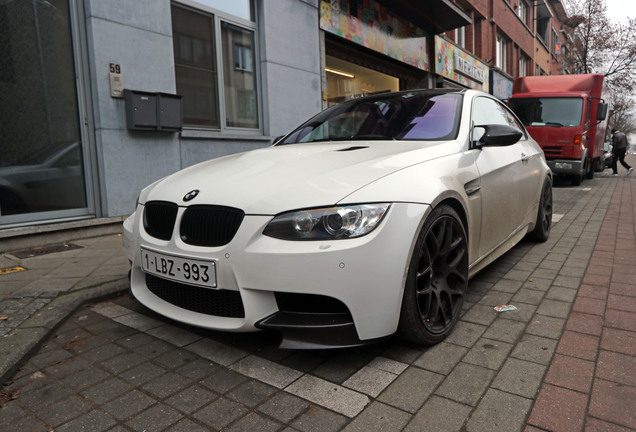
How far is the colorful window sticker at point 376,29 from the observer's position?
958cm

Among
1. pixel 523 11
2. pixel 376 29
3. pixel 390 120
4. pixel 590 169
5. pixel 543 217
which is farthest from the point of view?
pixel 523 11

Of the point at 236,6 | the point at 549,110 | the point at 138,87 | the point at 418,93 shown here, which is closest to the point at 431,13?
the point at 549,110

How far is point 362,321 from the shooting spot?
2.10 m

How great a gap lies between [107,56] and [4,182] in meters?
1.86

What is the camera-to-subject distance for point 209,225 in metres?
2.31

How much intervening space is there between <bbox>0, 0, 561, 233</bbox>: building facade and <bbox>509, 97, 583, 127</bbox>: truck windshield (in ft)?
17.3

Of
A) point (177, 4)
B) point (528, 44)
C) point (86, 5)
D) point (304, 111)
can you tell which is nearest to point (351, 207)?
point (86, 5)

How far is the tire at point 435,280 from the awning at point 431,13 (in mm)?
10170

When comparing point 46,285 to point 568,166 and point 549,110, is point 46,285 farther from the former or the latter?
point 549,110

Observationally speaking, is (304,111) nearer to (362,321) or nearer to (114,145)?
(114,145)

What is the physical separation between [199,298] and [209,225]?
0.40 meters

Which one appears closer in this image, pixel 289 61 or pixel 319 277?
pixel 319 277

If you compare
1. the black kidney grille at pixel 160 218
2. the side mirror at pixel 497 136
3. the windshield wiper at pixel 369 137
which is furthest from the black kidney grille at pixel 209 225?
the side mirror at pixel 497 136

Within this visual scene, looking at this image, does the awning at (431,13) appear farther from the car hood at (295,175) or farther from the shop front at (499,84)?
the car hood at (295,175)
